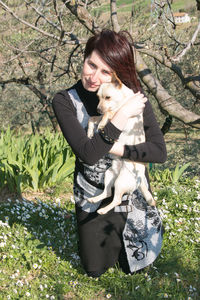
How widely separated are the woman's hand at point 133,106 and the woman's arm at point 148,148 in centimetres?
21

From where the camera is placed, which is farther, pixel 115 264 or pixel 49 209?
pixel 49 209

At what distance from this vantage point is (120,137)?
215cm

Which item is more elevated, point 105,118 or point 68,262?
point 105,118

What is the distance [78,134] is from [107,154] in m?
0.30

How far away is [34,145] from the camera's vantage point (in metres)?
4.85

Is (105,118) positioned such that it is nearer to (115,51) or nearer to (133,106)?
(133,106)

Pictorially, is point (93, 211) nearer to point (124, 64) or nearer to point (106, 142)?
point (106, 142)

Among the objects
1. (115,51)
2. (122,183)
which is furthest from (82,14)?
(122,183)

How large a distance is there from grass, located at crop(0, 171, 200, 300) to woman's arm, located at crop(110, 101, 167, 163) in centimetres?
108

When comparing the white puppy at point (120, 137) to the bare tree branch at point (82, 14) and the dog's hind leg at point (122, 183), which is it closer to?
the dog's hind leg at point (122, 183)

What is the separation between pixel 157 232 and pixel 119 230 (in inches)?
11.6

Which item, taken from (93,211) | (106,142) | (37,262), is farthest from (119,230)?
(106,142)

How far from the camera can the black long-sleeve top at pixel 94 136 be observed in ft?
6.77

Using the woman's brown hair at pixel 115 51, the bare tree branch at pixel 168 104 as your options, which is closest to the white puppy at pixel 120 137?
Answer: the woman's brown hair at pixel 115 51
